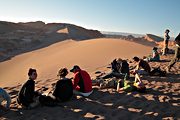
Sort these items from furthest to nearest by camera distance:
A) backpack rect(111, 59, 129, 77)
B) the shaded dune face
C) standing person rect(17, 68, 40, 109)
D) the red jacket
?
1. the shaded dune face
2. backpack rect(111, 59, 129, 77)
3. the red jacket
4. standing person rect(17, 68, 40, 109)

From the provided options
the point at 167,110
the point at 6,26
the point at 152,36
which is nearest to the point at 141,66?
the point at 167,110

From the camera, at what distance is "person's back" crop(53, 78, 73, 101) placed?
8.61 m

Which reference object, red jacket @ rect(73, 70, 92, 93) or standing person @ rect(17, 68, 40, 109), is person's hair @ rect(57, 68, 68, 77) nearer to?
red jacket @ rect(73, 70, 92, 93)

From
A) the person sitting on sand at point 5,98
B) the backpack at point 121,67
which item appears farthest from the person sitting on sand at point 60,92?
the backpack at point 121,67

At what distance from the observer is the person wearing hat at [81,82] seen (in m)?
9.22

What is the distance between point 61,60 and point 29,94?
15650 mm

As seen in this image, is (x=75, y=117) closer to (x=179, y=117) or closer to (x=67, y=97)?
(x=67, y=97)

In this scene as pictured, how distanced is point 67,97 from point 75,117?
128cm

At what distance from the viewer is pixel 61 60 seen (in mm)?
23859

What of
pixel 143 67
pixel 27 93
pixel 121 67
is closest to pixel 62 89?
pixel 27 93

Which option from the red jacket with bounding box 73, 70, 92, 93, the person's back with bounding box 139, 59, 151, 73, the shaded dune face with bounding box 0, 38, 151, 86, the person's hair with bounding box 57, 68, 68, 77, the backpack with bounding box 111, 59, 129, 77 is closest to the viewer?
the person's hair with bounding box 57, 68, 68, 77

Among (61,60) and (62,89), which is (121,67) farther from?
(61,60)

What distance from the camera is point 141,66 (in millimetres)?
12539

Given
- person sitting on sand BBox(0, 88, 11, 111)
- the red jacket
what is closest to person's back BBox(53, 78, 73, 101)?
the red jacket
